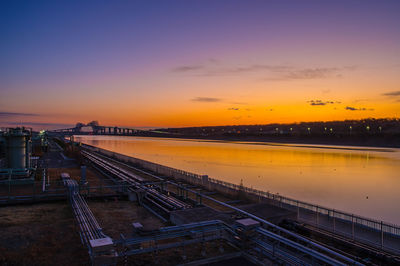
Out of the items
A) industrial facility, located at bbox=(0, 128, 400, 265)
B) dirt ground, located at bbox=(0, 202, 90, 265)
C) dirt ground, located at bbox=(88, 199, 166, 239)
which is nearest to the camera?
industrial facility, located at bbox=(0, 128, 400, 265)

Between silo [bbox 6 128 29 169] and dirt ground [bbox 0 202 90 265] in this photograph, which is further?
silo [bbox 6 128 29 169]

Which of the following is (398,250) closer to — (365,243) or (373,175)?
(365,243)

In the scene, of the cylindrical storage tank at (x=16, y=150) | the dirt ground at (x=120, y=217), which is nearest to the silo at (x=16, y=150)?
the cylindrical storage tank at (x=16, y=150)

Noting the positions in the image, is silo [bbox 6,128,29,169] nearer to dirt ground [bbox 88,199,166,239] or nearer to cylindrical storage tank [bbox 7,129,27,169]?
cylindrical storage tank [bbox 7,129,27,169]

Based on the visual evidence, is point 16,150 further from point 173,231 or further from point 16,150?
point 173,231

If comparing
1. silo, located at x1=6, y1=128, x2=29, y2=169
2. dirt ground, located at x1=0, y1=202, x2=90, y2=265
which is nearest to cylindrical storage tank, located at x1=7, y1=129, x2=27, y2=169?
silo, located at x1=6, y1=128, x2=29, y2=169

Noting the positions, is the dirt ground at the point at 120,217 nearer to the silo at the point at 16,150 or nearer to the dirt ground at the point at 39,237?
the dirt ground at the point at 39,237

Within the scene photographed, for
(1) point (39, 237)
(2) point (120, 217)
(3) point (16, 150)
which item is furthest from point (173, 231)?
(3) point (16, 150)

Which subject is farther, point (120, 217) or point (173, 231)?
point (120, 217)
